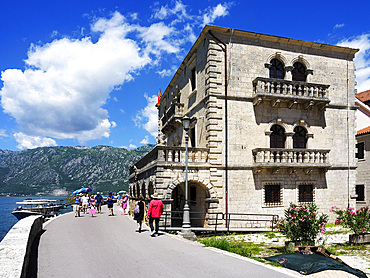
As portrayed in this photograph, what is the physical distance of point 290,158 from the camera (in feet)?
67.1

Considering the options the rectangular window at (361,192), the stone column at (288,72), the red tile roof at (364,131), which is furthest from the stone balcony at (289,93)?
the rectangular window at (361,192)

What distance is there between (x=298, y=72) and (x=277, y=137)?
16.0ft

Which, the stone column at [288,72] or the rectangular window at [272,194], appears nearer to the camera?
the rectangular window at [272,194]

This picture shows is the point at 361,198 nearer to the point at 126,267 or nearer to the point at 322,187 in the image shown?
the point at 322,187

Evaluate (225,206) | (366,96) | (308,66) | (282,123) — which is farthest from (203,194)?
(366,96)

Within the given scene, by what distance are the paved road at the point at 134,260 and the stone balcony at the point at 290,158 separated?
887 centimetres

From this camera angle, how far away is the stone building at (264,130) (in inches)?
781

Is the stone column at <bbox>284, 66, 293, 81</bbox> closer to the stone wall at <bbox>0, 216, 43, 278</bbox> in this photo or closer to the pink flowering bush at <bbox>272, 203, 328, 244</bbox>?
the pink flowering bush at <bbox>272, 203, 328, 244</bbox>

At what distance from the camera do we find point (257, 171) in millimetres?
20094

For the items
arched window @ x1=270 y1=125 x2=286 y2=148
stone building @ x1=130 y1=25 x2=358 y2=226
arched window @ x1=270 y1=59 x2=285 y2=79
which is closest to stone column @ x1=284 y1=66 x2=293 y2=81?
stone building @ x1=130 y1=25 x2=358 y2=226

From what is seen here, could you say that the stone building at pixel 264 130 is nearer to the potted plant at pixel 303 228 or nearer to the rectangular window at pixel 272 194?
the rectangular window at pixel 272 194

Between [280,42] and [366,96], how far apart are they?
18.2 meters

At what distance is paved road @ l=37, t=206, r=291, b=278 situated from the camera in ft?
25.7

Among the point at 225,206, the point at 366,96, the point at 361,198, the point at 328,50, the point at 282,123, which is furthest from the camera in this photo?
the point at 366,96
